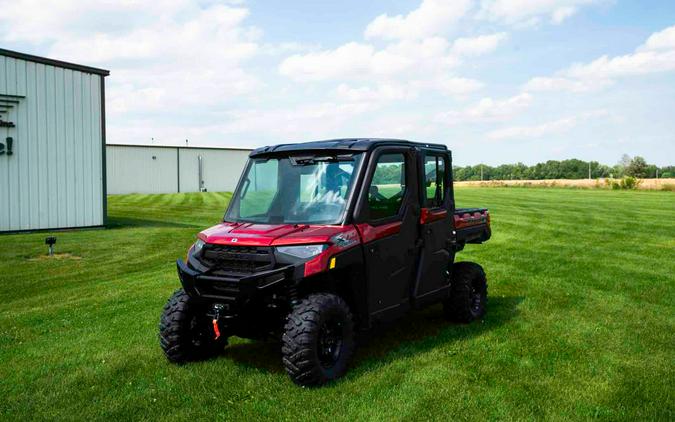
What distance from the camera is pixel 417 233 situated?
6.90 m

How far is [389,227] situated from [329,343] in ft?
4.60

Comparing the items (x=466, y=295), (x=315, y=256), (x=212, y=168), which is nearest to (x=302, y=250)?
(x=315, y=256)

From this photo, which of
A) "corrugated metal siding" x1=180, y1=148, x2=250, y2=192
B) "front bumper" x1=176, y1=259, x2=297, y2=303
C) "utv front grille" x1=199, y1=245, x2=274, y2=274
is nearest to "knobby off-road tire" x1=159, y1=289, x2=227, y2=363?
"front bumper" x1=176, y1=259, x2=297, y2=303

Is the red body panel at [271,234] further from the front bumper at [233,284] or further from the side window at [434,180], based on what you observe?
the side window at [434,180]

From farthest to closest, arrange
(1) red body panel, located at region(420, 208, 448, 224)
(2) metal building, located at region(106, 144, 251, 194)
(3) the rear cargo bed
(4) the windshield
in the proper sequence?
(2) metal building, located at region(106, 144, 251, 194) < (3) the rear cargo bed < (1) red body panel, located at region(420, 208, 448, 224) < (4) the windshield

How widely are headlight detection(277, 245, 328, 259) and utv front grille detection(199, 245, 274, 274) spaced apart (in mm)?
127

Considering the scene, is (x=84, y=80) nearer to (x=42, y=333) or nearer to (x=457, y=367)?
(x=42, y=333)

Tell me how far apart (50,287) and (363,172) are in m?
7.93

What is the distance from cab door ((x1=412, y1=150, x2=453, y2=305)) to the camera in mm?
7004

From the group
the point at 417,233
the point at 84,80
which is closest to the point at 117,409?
the point at 417,233

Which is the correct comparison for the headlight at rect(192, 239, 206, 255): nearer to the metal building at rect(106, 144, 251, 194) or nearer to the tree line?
the metal building at rect(106, 144, 251, 194)

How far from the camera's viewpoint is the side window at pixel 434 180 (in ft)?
23.7

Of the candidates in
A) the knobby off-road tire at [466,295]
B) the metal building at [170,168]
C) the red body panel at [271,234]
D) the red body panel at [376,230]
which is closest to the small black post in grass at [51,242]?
the red body panel at [271,234]

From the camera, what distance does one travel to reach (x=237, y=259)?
5.84 metres
